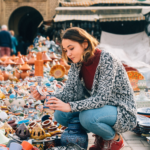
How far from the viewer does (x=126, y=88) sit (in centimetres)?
162

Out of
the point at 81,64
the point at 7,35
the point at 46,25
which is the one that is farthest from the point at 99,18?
the point at 81,64

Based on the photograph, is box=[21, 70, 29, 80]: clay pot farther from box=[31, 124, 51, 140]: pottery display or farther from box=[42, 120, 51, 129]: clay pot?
box=[31, 124, 51, 140]: pottery display

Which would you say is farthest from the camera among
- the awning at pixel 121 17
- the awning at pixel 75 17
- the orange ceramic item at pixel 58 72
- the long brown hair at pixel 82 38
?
the awning at pixel 121 17

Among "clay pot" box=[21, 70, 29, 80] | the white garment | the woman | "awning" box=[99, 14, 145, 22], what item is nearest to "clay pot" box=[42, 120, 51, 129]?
the woman

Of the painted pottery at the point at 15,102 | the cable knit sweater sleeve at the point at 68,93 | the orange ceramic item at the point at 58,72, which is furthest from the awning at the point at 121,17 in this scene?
the cable knit sweater sleeve at the point at 68,93

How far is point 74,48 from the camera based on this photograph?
1610 millimetres

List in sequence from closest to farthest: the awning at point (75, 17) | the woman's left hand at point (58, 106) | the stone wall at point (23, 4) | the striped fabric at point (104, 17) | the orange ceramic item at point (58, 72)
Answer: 1. the woman's left hand at point (58, 106)
2. the orange ceramic item at point (58, 72)
3. the awning at point (75, 17)
4. the striped fabric at point (104, 17)
5. the stone wall at point (23, 4)

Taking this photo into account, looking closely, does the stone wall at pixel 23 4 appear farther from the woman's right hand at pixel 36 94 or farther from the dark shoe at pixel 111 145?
Result: the dark shoe at pixel 111 145

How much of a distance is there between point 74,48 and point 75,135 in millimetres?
660

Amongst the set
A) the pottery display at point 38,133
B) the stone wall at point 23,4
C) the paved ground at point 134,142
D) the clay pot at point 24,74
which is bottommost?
the paved ground at point 134,142

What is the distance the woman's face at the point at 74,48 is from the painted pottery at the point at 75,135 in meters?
0.50

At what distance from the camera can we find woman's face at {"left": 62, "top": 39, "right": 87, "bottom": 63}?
1.61 metres

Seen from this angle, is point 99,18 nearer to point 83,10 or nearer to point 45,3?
point 83,10

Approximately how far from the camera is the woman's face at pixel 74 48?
1.61 meters
